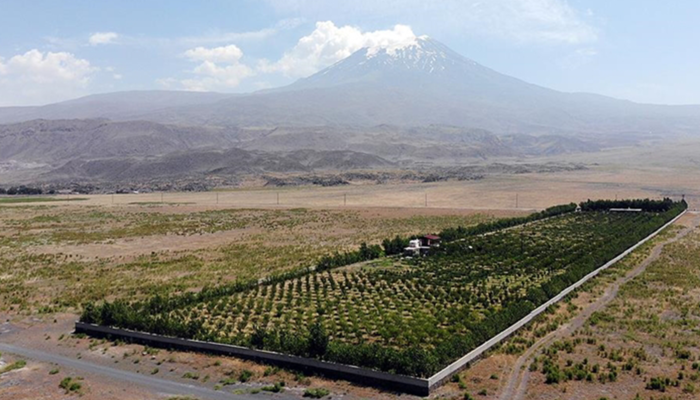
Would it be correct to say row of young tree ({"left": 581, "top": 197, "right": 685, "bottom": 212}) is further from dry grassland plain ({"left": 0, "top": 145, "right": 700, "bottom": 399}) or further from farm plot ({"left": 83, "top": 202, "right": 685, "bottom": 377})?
farm plot ({"left": 83, "top": 202, "right": 685, "bottom": 377})

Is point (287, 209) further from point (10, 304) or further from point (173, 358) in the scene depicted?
point (173, 358)

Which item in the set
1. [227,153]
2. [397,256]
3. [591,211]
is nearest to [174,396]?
[397,256]

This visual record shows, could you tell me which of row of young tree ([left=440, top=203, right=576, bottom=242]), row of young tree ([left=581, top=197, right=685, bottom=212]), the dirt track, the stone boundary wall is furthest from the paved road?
row of young tree ([left=581, top=197, right=685, bottom=212])

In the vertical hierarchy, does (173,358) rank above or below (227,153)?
below

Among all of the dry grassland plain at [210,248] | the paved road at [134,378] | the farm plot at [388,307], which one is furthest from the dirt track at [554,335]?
the paved road at [134,378]

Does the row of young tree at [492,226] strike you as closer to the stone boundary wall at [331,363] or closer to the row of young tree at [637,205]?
the row of young tree at [637,205]

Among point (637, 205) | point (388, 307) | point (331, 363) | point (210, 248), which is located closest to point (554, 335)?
point (388, 307)
